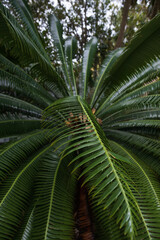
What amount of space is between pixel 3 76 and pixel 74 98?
142 cm

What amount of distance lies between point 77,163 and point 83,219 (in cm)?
49

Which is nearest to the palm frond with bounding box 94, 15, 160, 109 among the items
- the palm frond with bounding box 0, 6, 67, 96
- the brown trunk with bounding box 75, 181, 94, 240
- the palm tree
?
the palm tree

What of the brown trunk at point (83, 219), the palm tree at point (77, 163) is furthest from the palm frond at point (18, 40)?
the brown trunk at point (83, 219)

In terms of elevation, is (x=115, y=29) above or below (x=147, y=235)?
above

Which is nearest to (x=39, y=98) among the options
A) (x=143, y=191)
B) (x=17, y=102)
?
(x=17, y=102)

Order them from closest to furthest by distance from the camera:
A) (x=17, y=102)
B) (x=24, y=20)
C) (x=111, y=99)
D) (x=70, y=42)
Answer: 1. (x=17, y=102)
2. (x=24, y=20)
3. (x=111, y=99)
4. (x=70, y=42)

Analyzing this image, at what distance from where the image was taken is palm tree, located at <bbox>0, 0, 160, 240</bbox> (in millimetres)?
752

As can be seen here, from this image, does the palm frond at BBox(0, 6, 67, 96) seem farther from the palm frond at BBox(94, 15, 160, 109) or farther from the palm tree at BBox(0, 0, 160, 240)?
the palm frond at BBox(94, 15, 160, 109)

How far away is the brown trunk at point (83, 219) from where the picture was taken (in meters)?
1.33

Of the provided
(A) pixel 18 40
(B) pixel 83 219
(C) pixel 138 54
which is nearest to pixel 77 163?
(B) pixel 83 219

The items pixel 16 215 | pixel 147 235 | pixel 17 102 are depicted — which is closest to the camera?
pixel 147 235

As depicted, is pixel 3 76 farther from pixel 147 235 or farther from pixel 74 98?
pixel 147 235

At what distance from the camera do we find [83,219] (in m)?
1.42

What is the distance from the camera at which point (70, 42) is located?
3.53 meters
